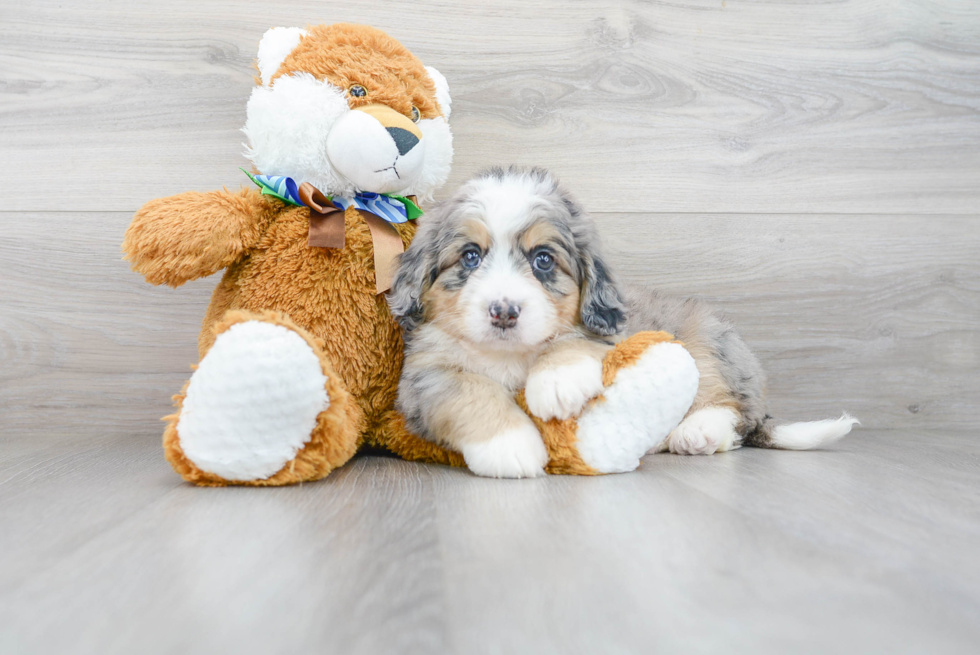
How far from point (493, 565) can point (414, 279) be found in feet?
2.19

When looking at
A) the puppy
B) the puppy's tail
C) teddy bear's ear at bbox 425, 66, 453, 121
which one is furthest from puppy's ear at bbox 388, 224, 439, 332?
the puppy's tail

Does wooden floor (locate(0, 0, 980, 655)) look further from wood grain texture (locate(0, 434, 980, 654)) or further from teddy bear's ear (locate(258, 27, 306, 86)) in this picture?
teddy bear's ear (locate(258, 27, 306, 86))

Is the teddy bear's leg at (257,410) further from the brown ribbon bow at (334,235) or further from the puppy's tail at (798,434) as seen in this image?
the puppy's tail at (798,434)

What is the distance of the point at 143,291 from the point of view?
74.1 inches

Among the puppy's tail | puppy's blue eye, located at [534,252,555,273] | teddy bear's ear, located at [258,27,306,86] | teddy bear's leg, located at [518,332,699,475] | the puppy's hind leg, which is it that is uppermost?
teddy bear's ear, located at [258,27,306,86]

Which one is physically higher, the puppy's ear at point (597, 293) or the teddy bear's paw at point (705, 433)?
the puppy's ear at point (597, 293)

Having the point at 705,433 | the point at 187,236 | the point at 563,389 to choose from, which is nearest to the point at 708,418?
the point at 705,433

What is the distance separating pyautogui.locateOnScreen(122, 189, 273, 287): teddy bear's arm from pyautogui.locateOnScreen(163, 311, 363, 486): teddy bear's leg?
0.23 metres

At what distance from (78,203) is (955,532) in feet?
6.78

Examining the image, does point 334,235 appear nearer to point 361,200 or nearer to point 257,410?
point 361,200

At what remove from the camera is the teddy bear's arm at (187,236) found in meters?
1.30

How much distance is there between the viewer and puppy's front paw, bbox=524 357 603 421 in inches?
48.5

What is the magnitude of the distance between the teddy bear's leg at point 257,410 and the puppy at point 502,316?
213 millimetres

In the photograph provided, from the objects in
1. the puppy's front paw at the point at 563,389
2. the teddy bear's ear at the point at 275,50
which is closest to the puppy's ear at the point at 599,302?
the puppy's front paw at the point at 563,389
